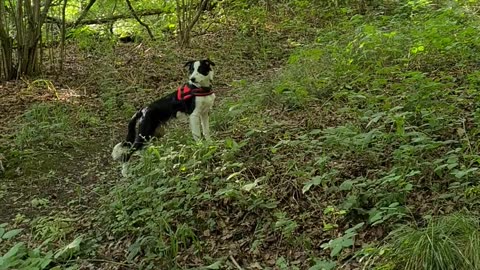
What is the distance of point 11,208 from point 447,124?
14.8 ft

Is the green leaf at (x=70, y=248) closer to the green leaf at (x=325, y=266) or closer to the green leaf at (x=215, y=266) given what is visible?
the green leaf at (x=215, y=266)

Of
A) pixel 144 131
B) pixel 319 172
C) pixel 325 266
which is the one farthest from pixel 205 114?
pixel 325 266

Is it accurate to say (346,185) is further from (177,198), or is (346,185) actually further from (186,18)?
(186,18)

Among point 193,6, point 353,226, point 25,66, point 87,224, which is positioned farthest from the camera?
point 193,6

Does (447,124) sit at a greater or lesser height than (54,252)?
greater

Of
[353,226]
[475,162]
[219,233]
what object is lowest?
[219,233]

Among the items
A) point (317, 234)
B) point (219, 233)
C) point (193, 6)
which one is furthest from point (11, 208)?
point (193, 6)

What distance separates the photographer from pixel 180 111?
19.6 ft

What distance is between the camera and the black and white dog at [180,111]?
5.83 metres

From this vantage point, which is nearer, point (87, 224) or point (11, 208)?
point (87, 224)

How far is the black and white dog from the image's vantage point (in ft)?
19.1

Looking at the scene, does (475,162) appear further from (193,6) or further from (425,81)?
(193,6)

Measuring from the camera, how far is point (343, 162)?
4.46 m

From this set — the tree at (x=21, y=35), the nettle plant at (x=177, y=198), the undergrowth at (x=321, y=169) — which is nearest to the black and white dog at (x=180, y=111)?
the undergrowth at (x=321, y=169)
